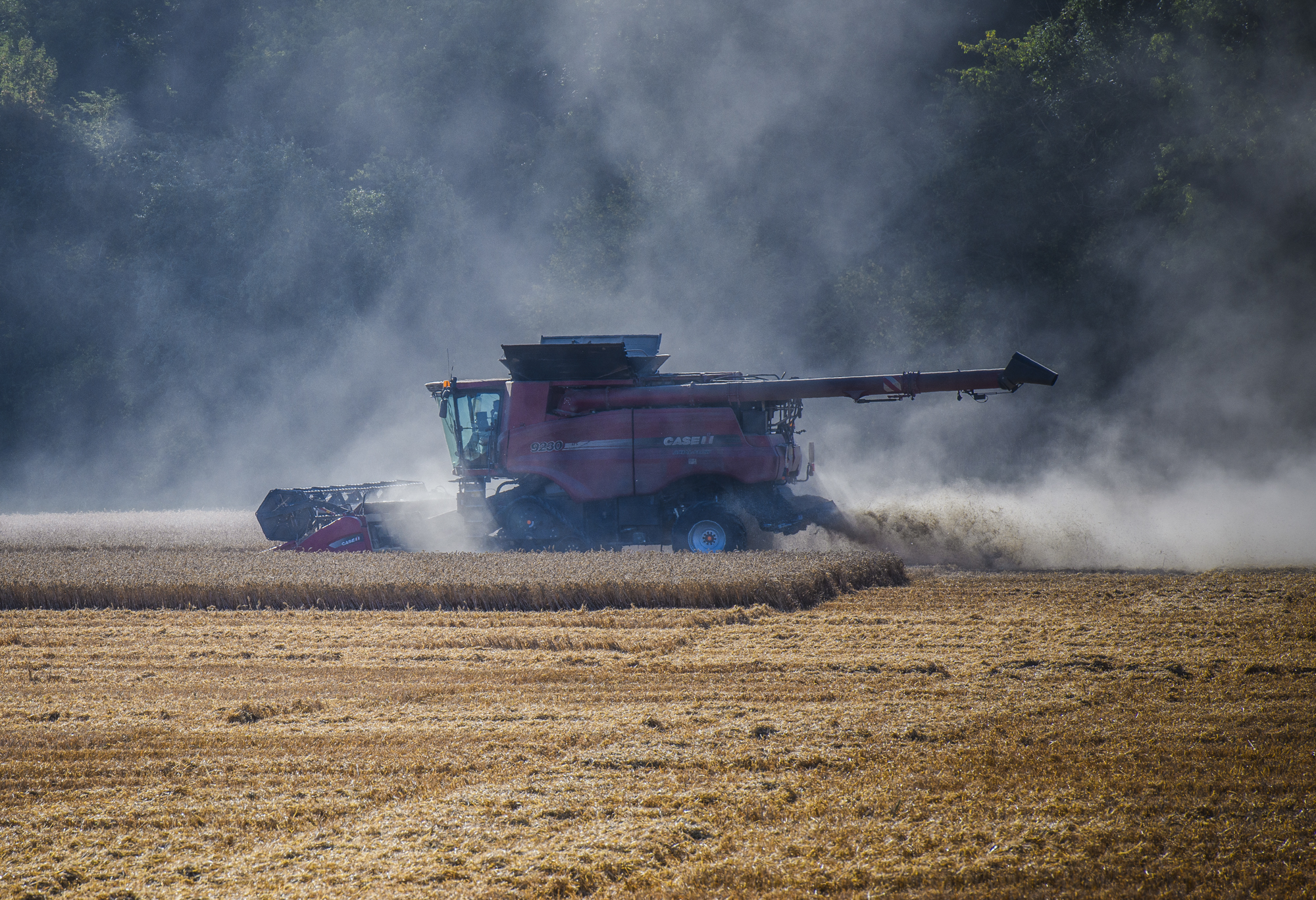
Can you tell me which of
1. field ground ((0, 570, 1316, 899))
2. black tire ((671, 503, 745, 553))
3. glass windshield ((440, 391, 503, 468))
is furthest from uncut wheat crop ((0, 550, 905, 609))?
glass windshield ((440, 391, 503, 468))

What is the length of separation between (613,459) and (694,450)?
956 millimetres

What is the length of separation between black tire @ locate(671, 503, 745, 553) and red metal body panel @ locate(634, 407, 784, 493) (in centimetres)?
43

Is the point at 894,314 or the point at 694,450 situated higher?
the point at 894,314

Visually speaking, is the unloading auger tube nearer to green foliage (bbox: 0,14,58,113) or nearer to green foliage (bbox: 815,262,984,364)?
green foliage (bbox: 815,262,984,364)

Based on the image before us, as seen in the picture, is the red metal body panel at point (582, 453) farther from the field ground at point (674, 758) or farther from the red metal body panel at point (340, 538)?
the field ground at point (674, 758)

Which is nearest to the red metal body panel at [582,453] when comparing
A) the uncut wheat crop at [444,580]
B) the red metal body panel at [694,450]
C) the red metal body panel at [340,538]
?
the red metal body panel at [694,450]

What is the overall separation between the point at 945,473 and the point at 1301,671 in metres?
15.4

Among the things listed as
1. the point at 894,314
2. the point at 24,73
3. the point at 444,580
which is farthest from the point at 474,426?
the point at 24,73

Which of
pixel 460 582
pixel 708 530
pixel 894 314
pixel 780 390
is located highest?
pixel 894 314

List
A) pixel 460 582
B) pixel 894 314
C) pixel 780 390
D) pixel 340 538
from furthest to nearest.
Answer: pixel 894 314 < pixel 340 538 < pixel 780 390 < pixel 460 582

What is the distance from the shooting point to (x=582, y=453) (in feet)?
36.4

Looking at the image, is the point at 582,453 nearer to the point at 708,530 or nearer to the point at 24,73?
the point at 708,530

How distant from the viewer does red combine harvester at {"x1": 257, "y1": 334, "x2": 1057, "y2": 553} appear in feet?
35.8

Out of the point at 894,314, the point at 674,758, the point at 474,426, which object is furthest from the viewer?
the point at 894,314
